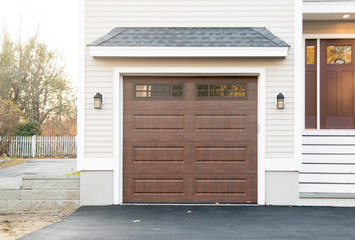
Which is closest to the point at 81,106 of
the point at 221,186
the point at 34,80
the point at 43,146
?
the point at 221,186

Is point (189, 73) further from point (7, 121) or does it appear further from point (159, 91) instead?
point (7, 121)

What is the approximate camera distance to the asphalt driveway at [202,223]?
183 inches

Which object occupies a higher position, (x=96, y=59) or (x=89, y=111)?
(x=96, y=59)

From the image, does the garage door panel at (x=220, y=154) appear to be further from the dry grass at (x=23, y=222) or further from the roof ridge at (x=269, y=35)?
the dry grass at (x=23, y=222)

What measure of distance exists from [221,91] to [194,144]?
106cm

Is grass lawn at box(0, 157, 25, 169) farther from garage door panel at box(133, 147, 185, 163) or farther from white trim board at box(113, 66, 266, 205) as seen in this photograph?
garage door panel at box(133, 147, 185, 163)

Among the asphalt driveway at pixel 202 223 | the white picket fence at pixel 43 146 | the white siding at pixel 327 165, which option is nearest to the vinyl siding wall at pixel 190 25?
the white siding at pixel 327 165

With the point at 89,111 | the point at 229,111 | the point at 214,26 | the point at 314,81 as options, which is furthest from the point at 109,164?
the point at 314,81

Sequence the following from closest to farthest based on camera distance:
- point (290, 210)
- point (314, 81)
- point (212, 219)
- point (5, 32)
Answer: point (212, 219) → point (290, 210) → point (314, 81) → point (5, 32)

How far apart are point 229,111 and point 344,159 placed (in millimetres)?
2458

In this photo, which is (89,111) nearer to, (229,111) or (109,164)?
(109,164)

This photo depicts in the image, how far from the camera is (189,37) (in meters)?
6.30

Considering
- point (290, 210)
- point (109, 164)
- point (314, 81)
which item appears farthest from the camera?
point (314, 81)

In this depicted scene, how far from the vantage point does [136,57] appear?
251 inches
